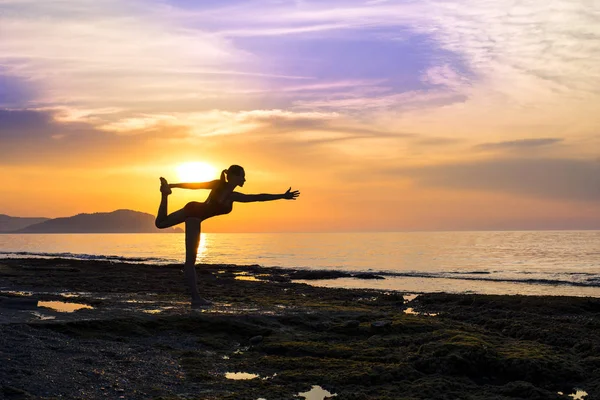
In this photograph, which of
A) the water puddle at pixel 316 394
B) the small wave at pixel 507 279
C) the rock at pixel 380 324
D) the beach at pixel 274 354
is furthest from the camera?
the small wave at pixel 507 279

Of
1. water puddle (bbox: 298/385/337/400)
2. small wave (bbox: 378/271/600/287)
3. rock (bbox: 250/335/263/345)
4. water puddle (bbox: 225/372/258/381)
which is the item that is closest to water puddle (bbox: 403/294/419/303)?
rock (bbox: 250/335/263/345)

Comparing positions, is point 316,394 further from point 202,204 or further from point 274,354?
point 202,204

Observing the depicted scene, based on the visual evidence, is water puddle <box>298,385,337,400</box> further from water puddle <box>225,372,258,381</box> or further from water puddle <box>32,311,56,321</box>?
water puddle <box>32,311,56,321</box>

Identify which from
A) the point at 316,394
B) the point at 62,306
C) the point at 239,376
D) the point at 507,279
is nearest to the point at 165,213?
the point at 62,306

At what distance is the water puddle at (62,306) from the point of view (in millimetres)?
13906

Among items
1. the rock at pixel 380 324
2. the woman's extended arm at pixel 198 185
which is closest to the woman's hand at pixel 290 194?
the woman's extended arm at pixel 198 185

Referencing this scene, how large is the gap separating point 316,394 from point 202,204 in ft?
28.8

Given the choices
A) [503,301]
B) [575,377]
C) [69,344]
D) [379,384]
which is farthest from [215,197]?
[503,301]

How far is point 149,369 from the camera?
8852 millimetres

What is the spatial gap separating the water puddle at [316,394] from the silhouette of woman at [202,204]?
23.2 ft

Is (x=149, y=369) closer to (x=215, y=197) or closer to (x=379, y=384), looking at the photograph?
(x=379, y=384)

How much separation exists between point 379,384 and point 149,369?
3583 millimetres

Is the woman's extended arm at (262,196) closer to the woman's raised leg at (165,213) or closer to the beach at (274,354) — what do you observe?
the woman's raised leg at (165,213)

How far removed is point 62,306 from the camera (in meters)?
14.7
